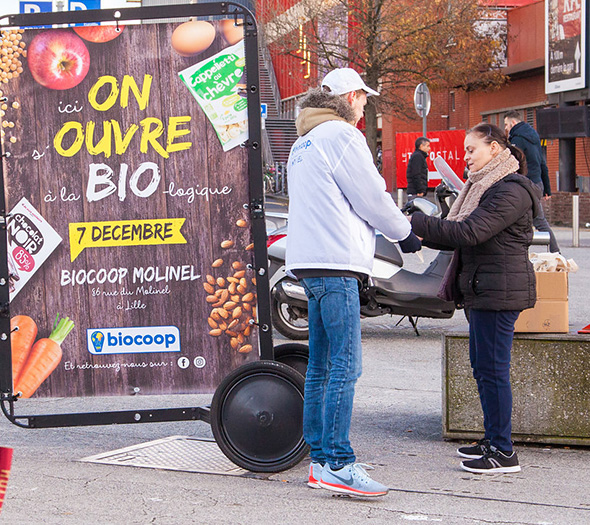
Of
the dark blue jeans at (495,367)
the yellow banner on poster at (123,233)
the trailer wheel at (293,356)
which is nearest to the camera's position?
the dark blue jeans at (495,367)

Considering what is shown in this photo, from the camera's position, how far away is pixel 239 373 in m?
5.09

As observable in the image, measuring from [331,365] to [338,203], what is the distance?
2.44 feet

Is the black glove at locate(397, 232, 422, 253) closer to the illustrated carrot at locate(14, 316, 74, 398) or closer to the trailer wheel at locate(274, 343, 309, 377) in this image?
the trailer wheel at locate(274, 343, 309, 377)

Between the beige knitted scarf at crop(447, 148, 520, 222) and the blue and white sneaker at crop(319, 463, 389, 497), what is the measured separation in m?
1.36

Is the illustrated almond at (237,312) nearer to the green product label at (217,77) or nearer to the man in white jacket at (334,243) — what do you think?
the man in white jacket at (334,243)

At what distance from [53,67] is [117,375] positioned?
1586 millimetres

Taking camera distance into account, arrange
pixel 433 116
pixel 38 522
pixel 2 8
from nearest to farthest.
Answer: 1. pixel 38 522
2. pixel 2 8
3. pixel 433 116

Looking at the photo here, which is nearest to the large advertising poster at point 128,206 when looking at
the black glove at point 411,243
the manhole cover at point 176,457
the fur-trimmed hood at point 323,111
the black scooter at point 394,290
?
the manhole cover at point 176,457

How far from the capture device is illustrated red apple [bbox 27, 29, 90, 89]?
17.0 ft

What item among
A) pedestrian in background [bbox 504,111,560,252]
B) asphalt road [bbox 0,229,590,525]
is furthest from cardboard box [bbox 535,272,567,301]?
pedestrian in background [bbox 504,111,560,252]

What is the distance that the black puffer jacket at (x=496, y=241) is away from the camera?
197 inches

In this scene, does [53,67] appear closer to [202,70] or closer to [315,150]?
[202,70]

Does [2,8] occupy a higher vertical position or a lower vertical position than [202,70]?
higher

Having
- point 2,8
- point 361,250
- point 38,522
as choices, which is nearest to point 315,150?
point 361,250
